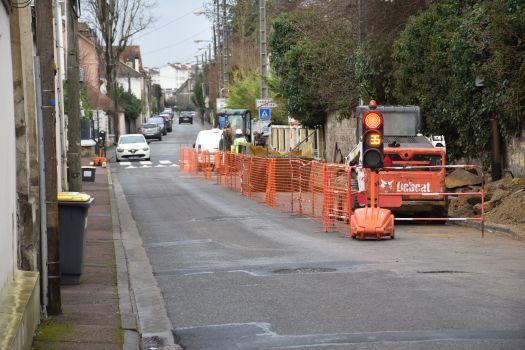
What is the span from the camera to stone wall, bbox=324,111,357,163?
139 feet

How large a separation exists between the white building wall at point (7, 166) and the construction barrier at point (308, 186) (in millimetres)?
10680

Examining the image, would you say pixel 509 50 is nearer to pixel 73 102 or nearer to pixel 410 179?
pixel 410 179

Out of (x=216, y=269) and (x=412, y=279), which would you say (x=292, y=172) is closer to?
(x=216, y=269)

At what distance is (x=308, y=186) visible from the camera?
27109 millimetres

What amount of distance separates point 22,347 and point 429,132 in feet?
78.0

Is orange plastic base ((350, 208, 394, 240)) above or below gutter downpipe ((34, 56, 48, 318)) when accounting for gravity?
below

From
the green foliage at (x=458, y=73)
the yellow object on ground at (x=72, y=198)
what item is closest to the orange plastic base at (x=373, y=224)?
the green foliage at (x=458, y=73)

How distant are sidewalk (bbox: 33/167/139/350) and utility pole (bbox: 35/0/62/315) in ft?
1.05

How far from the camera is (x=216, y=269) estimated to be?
1503 cm

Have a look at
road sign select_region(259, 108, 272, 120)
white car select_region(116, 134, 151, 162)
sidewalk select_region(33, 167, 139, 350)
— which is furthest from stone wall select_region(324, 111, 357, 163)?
sidewalk select_region(33, 167, 139, 350)

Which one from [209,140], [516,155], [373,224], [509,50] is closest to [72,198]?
[373,224]

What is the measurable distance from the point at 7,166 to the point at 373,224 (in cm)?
1071

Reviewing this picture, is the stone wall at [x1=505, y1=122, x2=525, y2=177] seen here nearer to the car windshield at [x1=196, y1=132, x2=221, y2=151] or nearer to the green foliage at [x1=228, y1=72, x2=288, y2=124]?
the car windshield at [x1=196, y1=132, x2=221, y2=151]

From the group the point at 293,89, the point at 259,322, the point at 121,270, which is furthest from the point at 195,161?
the point at 259,322
